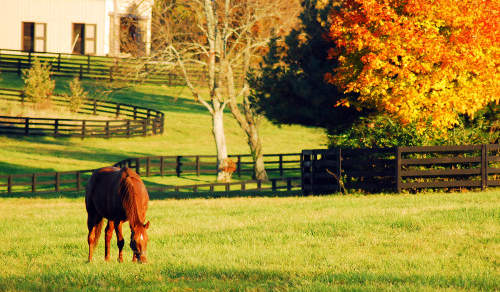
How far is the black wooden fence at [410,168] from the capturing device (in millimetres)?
20312

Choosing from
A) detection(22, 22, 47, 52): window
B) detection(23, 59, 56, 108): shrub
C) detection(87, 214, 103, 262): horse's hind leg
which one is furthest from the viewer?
detection(22, 22, 47, 52): window

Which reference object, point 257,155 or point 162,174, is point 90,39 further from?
point 257,155

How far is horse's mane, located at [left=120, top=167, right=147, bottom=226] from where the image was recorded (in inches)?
361

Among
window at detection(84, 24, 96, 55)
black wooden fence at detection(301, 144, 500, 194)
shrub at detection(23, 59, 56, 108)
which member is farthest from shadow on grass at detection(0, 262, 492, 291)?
window at detection(84, 24, 96, 55)

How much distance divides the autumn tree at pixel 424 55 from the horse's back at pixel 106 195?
493 inches

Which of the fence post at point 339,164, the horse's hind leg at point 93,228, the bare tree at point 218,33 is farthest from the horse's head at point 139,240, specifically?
the bare tree at point 218,33

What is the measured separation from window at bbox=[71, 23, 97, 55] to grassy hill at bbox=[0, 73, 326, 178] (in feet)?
11.8

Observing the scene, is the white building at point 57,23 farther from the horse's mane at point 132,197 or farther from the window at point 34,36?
the horse's mane at point 132,197

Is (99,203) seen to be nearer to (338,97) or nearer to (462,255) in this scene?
(462,255)

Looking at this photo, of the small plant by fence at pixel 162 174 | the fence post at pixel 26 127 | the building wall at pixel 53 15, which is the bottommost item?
the small plant by fence at pixel 162 174

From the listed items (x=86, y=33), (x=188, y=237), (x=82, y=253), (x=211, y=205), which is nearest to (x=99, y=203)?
(x=82, y=253)

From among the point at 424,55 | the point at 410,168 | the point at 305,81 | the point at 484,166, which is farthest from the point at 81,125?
the point at 484,166

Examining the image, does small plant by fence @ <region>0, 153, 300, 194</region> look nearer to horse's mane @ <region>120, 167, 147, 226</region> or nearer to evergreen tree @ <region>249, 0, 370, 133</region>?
evergreen tree @ <region>249, 0, 370, 133</region>

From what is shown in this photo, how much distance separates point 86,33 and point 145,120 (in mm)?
18420
